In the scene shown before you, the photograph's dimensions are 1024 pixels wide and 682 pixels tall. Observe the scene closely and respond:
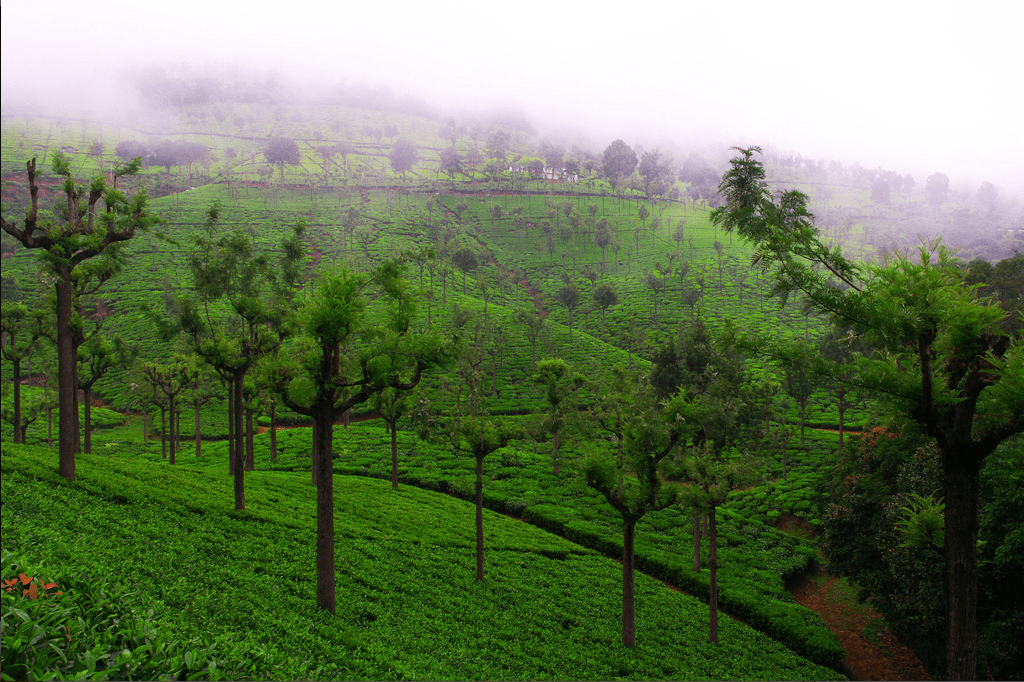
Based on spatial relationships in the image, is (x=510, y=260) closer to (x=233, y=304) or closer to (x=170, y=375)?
(x=170, y=375)

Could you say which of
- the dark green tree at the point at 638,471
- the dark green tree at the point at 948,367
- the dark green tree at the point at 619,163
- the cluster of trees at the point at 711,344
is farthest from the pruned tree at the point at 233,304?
the dark green tree at the point at 619,163

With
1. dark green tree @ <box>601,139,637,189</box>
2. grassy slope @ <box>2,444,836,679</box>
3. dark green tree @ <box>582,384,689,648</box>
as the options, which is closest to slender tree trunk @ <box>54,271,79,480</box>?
grassy slope @ <box>2,444,836,679</box>

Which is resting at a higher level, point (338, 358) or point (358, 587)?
point (338, 358)

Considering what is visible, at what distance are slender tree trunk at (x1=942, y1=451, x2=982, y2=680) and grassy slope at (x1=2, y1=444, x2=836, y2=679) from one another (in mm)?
8421

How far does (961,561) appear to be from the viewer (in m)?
8.16

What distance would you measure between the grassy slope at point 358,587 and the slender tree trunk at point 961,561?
27.6 feet

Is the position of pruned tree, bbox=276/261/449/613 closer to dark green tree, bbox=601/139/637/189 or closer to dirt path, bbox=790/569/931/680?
dirt path, bbox=790/569/931/680

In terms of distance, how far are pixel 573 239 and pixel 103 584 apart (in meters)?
127

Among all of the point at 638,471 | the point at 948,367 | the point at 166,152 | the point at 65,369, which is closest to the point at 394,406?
the point at 65,369

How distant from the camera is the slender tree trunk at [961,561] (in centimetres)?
796

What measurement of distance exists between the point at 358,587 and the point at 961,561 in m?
15.0

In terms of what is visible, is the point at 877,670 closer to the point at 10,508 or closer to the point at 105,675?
the point at 105,675

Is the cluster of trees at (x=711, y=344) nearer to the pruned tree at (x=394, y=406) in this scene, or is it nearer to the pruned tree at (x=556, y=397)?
the pruned tree at (x=394, y=406)

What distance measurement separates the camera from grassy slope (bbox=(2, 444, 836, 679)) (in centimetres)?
1015
